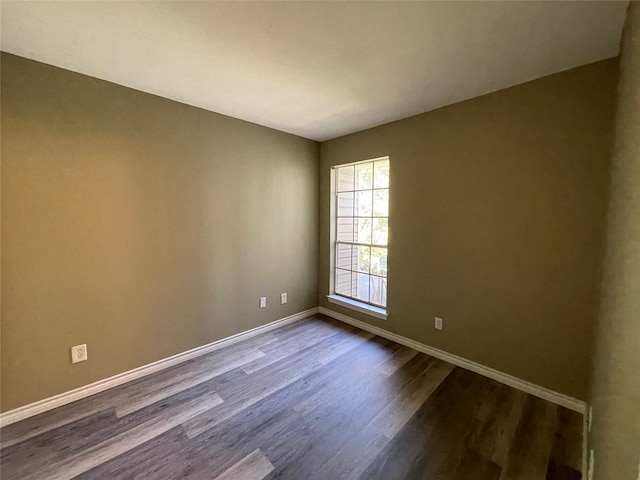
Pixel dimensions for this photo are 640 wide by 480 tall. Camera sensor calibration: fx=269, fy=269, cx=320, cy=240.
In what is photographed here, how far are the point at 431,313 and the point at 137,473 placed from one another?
2.50 m

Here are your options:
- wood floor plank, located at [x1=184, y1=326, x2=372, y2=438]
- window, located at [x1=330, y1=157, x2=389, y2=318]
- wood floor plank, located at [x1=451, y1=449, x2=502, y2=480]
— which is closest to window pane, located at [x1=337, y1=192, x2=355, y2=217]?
window, located at [x1=330, y1=157, x2=389, y2=318]

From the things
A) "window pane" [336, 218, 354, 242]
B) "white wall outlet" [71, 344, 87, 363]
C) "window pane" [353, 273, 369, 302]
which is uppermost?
"window pane" [336, 218, 354, 242]

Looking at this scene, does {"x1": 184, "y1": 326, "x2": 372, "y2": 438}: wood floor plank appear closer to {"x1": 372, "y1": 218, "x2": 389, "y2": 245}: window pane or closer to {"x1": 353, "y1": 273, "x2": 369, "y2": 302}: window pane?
{"x1": 353, "y1": 273, "x2": 369, "y2": 302}: window pane

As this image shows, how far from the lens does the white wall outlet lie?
202 centimetres

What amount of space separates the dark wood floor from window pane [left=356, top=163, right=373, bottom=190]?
2.05m

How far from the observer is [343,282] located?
3727 millimetres

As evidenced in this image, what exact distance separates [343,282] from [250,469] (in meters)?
2.45

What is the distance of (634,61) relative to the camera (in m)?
1.09

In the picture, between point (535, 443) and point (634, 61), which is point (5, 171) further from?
point (535, 443)

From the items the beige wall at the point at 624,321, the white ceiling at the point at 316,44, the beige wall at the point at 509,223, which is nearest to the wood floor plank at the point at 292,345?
the beige wall at the point at 509,223

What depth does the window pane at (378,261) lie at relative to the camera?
10.5 ft

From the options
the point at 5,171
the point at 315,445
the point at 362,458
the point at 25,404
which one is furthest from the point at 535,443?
the point at 5,171

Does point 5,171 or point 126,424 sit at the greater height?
point 5,171

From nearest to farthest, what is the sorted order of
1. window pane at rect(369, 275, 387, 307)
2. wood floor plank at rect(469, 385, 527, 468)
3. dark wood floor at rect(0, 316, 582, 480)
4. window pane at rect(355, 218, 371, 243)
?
1. dark wood floor at rect(0, 316, 582, 480)
2. wood floor plank at rect(469, 385, 527, 468)
3. window pane at rect(369, 275, 387, 307)
4. window pane at rect(355, 218, 371, 243)
